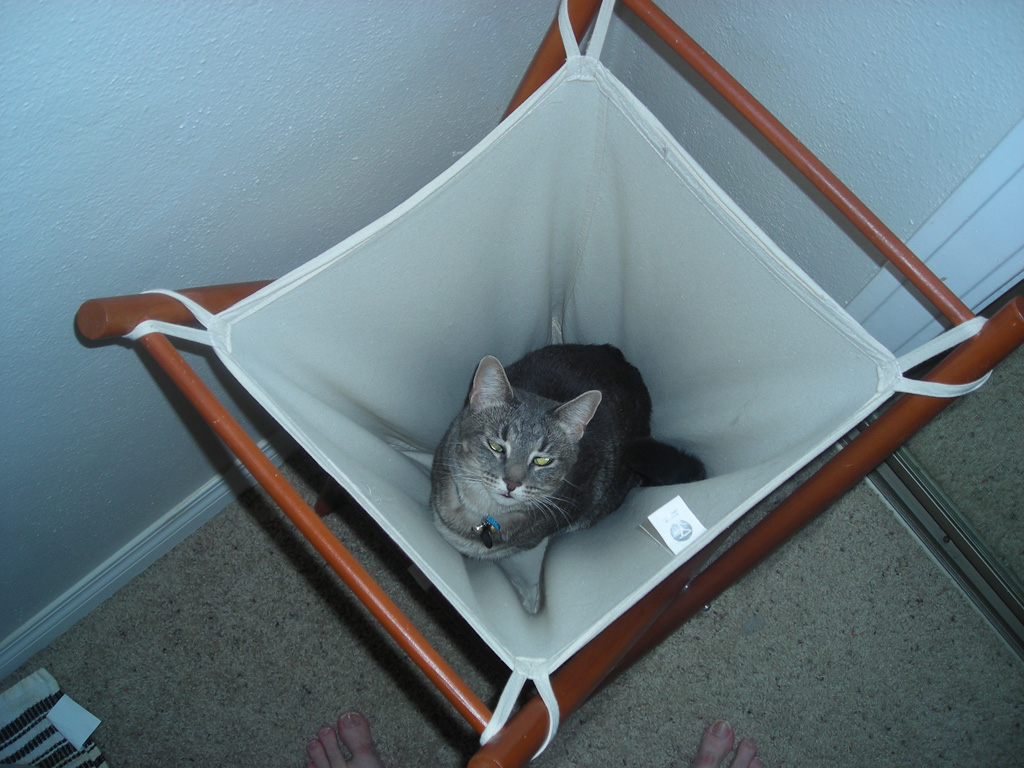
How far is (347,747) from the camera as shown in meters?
1.26

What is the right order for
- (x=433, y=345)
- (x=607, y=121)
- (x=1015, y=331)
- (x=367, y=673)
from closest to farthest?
(x=1015, y=331), (x=607, y=121), (x=433, y=345), (x=367, y=673)

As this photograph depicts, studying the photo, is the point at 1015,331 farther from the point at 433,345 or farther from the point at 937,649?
the point at 937,649

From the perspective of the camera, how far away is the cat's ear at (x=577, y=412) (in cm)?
96

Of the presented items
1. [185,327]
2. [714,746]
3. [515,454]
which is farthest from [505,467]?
[714,746]

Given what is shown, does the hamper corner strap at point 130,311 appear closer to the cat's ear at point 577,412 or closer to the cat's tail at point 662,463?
the cat's ear at point 577,412

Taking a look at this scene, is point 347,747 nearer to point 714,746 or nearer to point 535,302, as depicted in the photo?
point 714,746

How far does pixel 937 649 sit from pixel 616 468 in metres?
0.86

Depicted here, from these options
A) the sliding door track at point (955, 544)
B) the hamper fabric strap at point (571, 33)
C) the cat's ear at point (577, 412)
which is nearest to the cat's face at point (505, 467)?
the cat's ear at point (577, 412)

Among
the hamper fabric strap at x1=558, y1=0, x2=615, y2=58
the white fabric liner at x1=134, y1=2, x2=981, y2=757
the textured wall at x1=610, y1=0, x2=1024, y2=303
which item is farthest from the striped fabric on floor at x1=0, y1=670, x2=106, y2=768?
the textured wall at x1=610, y1=0, x2=1024, y2=303

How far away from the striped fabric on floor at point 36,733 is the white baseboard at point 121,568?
0.20 ft

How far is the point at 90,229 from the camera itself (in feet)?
2.47

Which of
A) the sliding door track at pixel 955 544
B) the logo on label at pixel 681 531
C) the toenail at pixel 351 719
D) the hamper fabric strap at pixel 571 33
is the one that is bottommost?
the sliding door track at pixel 955 544

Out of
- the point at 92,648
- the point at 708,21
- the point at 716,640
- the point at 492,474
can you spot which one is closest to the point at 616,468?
the point at 492,474

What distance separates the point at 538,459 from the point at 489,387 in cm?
14
